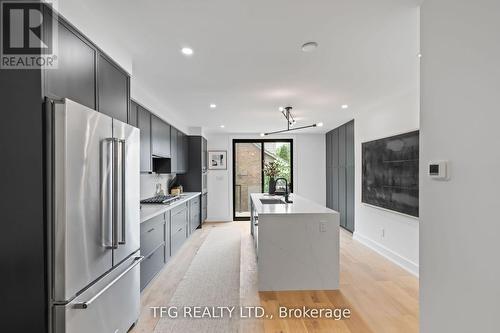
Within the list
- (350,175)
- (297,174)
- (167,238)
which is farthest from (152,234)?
(297,174)

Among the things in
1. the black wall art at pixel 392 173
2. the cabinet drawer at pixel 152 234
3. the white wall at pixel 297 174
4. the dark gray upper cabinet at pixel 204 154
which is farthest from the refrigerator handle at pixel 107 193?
the white wall at pixel 297 174

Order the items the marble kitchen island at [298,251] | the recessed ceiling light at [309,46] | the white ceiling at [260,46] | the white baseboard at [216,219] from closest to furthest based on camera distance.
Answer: the white ceiling at [260,46] < the recessed ceiling light at [309,46] < the marble kitchen island at [298,251] < the white baseboard at [216,219]

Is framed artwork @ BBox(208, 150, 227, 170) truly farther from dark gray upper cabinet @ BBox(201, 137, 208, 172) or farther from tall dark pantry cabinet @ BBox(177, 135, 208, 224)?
tall dark pantry cabinet @ BBox(177, 135, 208, 224)

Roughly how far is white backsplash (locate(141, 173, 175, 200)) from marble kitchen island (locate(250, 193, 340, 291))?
2386mm

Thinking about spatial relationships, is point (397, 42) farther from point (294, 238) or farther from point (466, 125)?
point (294, 238)

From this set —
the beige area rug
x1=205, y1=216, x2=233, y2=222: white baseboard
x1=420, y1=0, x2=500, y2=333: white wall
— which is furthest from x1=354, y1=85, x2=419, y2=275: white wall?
x1=205, y1=216, x2=233, y2=222: white baseboard

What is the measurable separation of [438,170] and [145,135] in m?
3.34

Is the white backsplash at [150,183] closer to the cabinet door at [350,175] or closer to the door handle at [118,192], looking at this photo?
the door handle at [118,192]

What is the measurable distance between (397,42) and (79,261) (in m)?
2.91

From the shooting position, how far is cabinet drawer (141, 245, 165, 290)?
282 cm

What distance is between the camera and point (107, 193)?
1.79m

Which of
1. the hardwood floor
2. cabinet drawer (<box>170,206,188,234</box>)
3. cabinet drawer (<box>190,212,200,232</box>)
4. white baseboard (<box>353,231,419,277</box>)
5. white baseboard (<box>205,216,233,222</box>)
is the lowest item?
white baseboard (<box>205,216,233,222</box>)

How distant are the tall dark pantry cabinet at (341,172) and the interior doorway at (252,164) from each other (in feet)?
3.54

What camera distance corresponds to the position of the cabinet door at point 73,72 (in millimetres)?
1458
